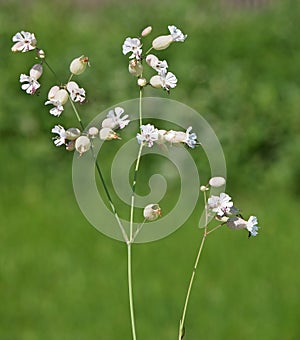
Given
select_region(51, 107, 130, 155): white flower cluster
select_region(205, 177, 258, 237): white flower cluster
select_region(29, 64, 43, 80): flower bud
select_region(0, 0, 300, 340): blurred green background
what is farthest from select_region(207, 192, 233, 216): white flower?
select_region(0, 0, 300, 340): blurred green background

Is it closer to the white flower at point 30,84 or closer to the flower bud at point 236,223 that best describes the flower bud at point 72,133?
the white flower at point 30,84

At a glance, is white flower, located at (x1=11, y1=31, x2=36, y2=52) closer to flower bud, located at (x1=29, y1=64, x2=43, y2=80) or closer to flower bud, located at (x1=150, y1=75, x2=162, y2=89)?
flower bud, located at (x1=29, y1=64, x2=43, y2=80)

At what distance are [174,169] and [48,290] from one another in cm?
107

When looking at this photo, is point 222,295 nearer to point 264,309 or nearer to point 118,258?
point 264,309

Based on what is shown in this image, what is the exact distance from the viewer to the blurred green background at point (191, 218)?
293 centimetres

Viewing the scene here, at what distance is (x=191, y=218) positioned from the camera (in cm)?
374

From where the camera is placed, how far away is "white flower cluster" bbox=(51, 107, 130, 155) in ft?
3.07

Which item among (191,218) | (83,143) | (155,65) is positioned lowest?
(83,143)

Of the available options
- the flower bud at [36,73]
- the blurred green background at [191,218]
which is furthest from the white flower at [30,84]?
the blurred green background at [191,218]

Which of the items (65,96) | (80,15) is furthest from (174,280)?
(80,15)

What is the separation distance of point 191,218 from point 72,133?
9.23 ft

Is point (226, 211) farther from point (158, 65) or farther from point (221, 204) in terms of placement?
point (158, 65)

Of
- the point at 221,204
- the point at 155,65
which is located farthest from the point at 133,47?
the point at 221,204

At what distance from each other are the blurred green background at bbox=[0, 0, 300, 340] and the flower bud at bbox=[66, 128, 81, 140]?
74.5 inches
